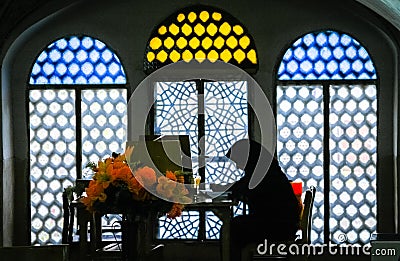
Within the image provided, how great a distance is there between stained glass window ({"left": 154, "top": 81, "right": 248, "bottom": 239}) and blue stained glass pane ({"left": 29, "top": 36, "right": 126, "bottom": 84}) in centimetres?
60

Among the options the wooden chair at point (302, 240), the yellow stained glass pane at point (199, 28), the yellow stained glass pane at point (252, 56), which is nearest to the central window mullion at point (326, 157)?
the yellow stained glass pane at point (252, 56)

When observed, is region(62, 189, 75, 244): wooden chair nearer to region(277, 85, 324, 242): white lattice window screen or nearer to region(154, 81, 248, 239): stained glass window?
region(154, 81, 248, 239): stained glass window

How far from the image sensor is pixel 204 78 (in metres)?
10.8

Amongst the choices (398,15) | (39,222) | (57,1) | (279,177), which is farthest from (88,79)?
(398,15)

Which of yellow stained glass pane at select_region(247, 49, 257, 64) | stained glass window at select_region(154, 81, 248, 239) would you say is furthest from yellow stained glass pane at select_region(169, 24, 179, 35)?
yellow stained glass pane at select_region(247, 49, 257, 64)

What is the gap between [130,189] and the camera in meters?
5.09

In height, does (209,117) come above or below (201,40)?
below

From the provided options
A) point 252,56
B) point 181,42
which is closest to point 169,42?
point 181,42

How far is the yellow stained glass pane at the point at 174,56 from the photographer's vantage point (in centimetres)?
1080

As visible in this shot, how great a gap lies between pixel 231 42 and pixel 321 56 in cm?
107

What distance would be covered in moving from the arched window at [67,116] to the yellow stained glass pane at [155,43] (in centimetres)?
44

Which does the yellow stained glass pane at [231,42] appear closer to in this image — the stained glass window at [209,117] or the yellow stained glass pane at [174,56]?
the stained glass window at [209,117]

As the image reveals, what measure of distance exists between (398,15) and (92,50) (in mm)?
4520

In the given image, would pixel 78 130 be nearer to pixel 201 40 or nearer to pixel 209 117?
pixel 209 117
